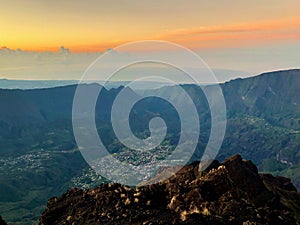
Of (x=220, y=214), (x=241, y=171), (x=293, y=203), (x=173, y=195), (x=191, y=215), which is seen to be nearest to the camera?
(x=191, y=215)

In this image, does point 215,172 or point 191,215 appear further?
point 215,172

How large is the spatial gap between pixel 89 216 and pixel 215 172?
15.1 meters

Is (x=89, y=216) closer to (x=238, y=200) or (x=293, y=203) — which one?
(x=238, y=200)

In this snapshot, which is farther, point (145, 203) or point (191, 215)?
point (145, 203)

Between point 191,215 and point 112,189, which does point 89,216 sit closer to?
point 112,189

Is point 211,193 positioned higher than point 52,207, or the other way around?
point 211,193

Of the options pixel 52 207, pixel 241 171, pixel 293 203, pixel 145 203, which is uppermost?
pixel 145 203

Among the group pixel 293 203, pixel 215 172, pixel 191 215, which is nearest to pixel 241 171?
pixel 293 203

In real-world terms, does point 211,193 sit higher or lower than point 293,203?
higher

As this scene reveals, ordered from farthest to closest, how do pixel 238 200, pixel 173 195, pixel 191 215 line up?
1. pixel 173 195
2. pixel 238 200
3. pixel 191 215

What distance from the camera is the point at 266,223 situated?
2852cm

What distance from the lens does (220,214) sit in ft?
97.5

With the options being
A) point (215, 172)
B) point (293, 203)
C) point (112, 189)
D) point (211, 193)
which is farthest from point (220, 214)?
point (293, 203)

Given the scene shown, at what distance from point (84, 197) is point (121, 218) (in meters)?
9.95
